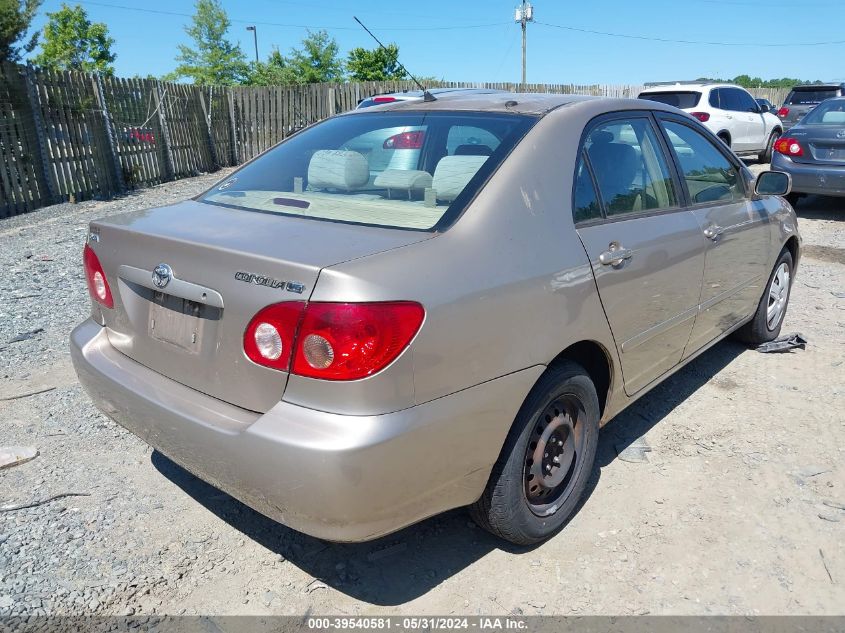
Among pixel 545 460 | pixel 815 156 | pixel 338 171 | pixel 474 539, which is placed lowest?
pixel 474 539

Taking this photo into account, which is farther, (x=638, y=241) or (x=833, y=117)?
→ (x=833, y=117)

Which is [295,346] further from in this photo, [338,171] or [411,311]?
[338,171]

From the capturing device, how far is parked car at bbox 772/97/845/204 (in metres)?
9.14

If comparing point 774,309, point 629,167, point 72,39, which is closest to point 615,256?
point 629,167

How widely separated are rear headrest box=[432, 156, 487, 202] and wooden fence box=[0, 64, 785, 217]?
29.5ft

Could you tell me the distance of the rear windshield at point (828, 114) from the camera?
987 centimetres

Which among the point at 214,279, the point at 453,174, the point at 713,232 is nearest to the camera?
the point at 214,279

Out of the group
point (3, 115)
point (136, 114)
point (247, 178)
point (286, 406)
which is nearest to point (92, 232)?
point (247, 178)

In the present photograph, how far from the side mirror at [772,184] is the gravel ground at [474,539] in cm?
127

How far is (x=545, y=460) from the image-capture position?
2754 millimetres

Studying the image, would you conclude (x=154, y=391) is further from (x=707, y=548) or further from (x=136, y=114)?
(x=136, y=114)

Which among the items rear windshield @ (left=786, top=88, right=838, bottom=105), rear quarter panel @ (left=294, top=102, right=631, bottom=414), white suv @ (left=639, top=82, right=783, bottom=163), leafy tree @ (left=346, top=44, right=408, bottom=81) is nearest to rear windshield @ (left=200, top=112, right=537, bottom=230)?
rear quarter panel @ (left=294, top=102, right=631, bottom=414)

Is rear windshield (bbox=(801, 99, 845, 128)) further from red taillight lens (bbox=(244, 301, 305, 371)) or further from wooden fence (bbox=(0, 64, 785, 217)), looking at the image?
wooden fence (bbox=(0, 64, 785, 217))

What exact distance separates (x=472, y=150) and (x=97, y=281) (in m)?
1.62
